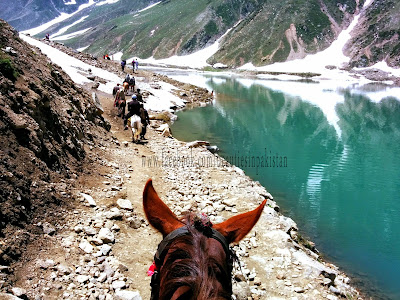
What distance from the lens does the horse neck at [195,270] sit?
1.71 m

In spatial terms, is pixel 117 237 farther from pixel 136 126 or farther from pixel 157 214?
pixel 136 126

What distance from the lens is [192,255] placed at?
1945 mm

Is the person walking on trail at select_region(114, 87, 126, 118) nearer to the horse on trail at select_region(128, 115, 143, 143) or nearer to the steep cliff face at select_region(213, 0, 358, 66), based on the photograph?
the horse on trail at select_region(128, 115, 143, 143)

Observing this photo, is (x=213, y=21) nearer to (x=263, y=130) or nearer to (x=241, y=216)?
(x=263, y=130)

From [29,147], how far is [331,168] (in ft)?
55.4

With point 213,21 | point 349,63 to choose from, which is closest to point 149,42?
point 213,21

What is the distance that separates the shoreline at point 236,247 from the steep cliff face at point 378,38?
122976mm

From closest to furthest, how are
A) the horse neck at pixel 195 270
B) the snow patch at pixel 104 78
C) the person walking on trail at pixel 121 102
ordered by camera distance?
1. the horse neck at pixel 195 270
2. the person walking on trail at pixel 121 102
3. the snow patch at pixel 104 78

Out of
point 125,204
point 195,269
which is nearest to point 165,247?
point 195,269

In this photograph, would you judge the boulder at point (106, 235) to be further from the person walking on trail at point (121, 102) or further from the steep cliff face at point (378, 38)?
the steep cliff face at point (378, 38)

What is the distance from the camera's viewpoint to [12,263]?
423 centimetres

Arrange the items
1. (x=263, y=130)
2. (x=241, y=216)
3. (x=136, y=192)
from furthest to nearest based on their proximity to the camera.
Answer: (x=263, y=130)
(x=136, y=192)
(x=241, y=216)

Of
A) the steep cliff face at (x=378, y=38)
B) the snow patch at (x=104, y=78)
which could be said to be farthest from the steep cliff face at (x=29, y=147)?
the steep cliff face at (x=378, y=38)

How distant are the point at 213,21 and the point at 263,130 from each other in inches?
7329
